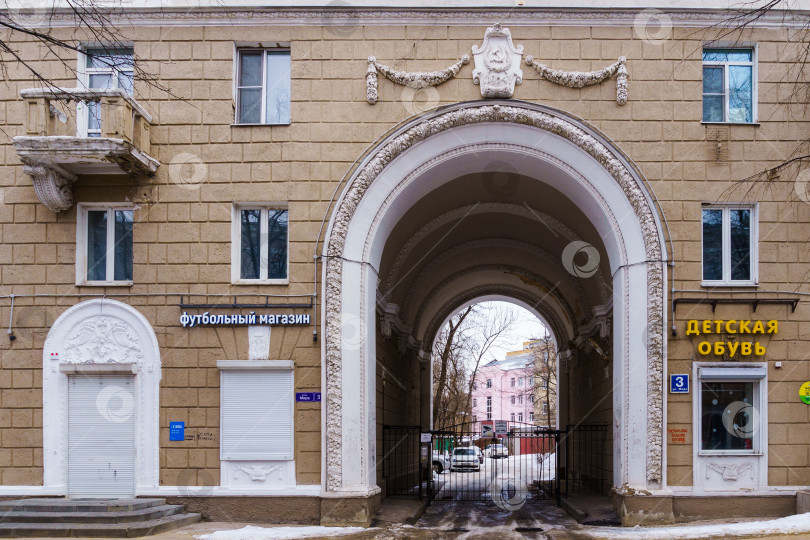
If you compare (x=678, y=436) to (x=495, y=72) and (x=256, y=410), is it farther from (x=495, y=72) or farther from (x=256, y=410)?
(x=256, y=410)

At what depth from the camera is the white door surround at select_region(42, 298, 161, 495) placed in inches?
562

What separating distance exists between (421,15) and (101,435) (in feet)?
30.6

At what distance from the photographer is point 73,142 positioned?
13.6 metres

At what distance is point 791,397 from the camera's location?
1407 cm

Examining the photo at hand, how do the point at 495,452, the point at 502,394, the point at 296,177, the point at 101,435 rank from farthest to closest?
the point at 502,394, the point at 495,452, the point at 296,177, the point at 101,435

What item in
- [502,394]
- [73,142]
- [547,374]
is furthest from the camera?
[502,394]

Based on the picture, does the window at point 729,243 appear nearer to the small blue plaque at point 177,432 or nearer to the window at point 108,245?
the small blue plaque at point 177,432

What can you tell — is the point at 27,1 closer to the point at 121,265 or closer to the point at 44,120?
the point at 44,120

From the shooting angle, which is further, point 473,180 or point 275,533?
point 473,180

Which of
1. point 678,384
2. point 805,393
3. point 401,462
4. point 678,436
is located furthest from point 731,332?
point 401,462

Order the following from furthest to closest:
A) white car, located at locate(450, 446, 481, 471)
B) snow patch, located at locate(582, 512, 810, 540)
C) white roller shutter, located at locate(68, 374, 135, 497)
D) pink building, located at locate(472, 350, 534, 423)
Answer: pink building, located at locate(472, 350, 534, 423) → white car, located at locate(450, 446, 481, 471) → white roller shutter, located at locate(68, 374, 135, 497) → snow patch, located at locate(582, 512, 810, 540)

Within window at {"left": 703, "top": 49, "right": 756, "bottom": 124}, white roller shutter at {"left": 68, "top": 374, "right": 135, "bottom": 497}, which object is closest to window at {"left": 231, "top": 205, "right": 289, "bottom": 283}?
white roller shutter at {"left": 68, "top": 374, "right": 135, "bottom": 497}

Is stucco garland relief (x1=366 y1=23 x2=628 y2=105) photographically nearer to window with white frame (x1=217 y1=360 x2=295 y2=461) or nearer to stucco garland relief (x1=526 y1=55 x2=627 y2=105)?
stucco garland relief (x1=526 y1=55 x2=627 y2=105)

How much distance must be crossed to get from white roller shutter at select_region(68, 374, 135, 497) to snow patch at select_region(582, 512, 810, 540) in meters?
8.03
